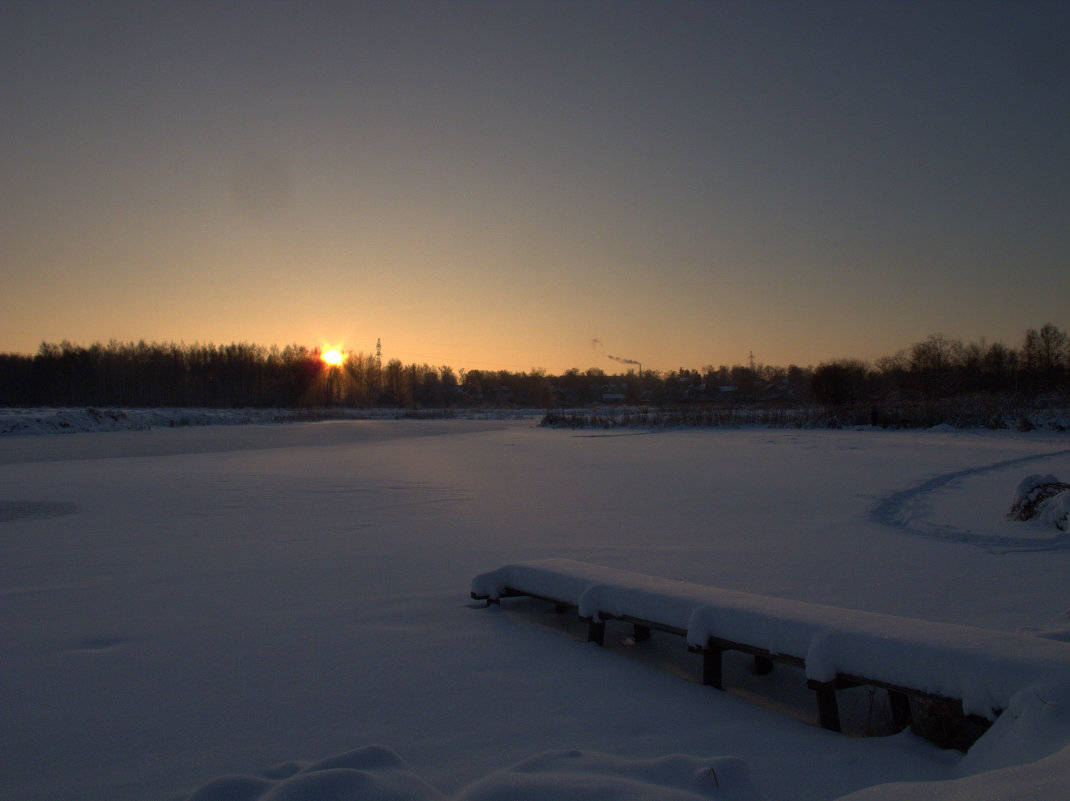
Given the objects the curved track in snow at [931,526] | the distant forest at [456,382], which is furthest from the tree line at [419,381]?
the curved track in snow at [931,526]

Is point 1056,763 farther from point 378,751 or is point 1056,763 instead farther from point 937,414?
point 937,414

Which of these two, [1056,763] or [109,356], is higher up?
[109,356]

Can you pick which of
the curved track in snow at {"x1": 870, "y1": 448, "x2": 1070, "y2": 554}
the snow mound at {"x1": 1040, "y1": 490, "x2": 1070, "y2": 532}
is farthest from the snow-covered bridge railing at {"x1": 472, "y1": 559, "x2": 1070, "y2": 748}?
the snow mound at {"x1": 1040, "y1": 490, "x2": 1070, "y2": 532}

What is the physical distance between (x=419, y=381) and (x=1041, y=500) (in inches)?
4470

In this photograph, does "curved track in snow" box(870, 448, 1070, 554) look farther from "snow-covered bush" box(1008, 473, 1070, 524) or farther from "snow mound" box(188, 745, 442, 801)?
"snow mound" box(188, 745, 442, 801)

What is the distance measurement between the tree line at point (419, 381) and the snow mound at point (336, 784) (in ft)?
99.6

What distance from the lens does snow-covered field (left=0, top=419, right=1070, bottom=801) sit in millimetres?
2506

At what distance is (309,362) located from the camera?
314 ft

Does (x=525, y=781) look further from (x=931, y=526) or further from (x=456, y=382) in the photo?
(x=456, y=382)

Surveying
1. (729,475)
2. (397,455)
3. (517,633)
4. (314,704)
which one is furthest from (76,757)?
(397,455)

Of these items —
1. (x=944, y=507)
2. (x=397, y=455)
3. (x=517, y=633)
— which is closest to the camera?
(x=517, y=633)

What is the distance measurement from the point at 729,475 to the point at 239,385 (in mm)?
87699

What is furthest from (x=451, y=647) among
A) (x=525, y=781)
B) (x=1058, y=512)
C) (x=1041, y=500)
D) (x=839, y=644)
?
(x=1041, y=500)

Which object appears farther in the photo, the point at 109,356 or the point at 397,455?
the point at 109,356
